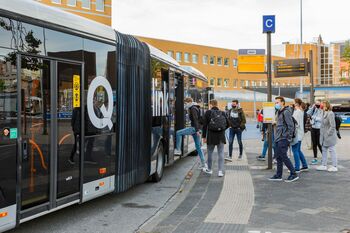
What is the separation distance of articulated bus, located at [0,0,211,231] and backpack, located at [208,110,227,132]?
1926 mm

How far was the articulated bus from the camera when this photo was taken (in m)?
5.01

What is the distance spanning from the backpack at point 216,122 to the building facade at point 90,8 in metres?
44.6

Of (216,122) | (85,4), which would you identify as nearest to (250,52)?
(216,122)

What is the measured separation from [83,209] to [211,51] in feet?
253

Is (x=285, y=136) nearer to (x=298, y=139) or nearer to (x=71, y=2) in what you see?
(x=298, y=139)

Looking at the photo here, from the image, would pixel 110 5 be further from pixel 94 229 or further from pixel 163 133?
pixel 94 229

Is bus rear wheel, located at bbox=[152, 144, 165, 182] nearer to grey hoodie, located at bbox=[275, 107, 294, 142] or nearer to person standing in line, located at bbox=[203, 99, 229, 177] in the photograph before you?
person standing in line, located at bbox=[203, 99, 229, 177]

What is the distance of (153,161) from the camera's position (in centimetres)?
916

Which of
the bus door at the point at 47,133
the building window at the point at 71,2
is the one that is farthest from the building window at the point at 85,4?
the bus door at the point at 47,133

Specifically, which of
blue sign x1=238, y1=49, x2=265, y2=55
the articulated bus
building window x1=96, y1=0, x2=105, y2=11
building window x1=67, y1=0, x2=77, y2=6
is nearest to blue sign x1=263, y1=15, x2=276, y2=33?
blue sign x1=238, y1=49, x2=265, y2=55

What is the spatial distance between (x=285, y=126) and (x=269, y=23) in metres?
3.32

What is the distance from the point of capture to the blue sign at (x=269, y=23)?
11672 mm

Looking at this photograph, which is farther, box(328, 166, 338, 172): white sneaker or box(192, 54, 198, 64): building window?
box(192, 54, 198, 64): building window

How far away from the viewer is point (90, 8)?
5503 cm
